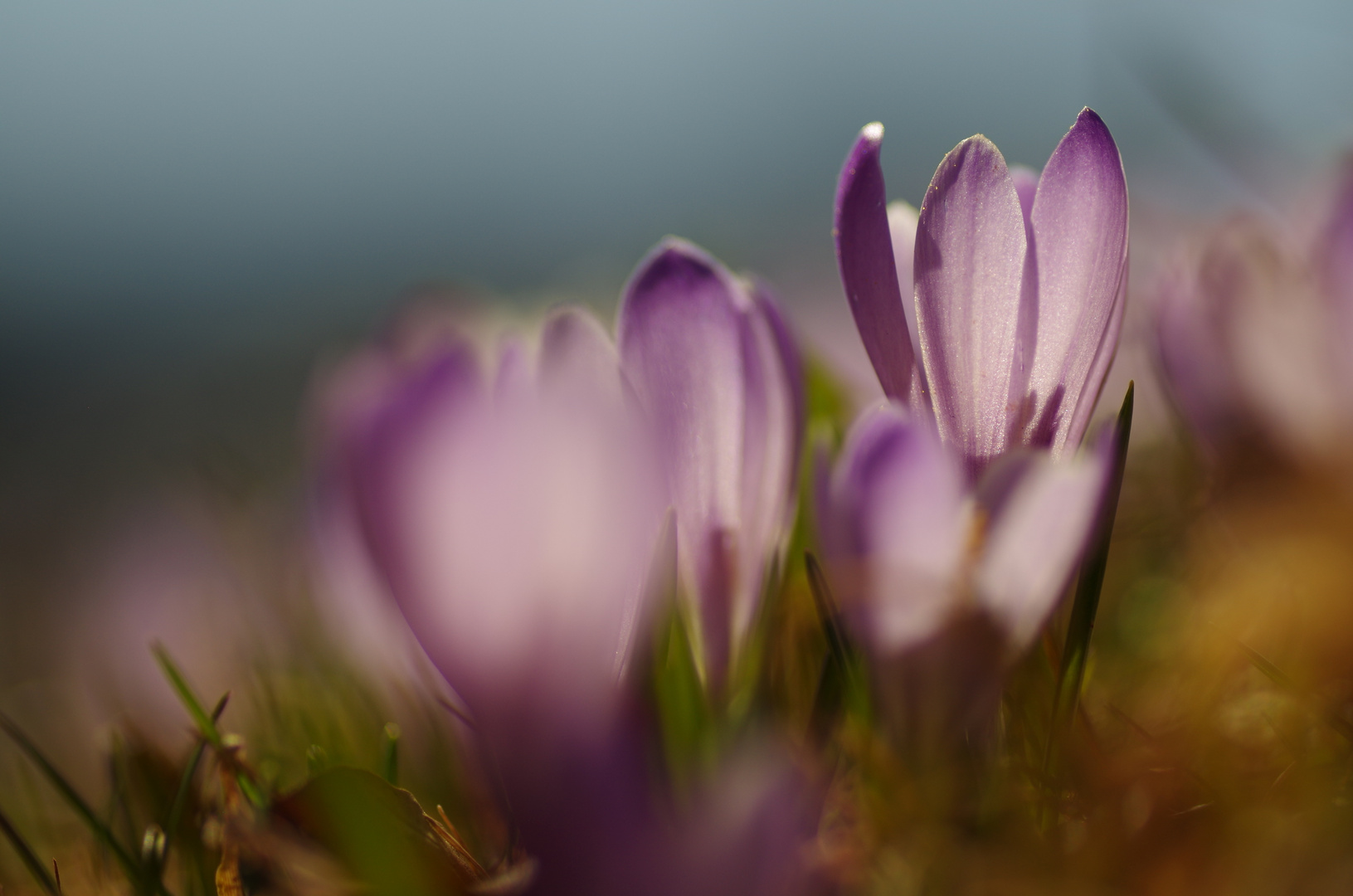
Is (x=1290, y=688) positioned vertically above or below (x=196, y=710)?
below

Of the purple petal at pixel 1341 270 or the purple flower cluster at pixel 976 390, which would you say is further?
the purple petal at pixel 1341 270

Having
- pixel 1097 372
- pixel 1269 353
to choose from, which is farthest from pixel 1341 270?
pixel 1097 372

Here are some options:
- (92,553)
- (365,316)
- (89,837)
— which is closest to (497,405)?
(89,837)

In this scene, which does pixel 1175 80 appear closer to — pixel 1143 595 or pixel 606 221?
pixel 1143 595

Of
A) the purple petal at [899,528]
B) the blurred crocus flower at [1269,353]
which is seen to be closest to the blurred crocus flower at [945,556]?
the purple petal at [899,528]

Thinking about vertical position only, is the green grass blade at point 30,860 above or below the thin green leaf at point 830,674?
above

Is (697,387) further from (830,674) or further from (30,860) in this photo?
(30,860)

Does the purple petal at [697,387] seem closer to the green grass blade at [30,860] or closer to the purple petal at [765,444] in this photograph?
the purple petal at [765,444]
